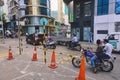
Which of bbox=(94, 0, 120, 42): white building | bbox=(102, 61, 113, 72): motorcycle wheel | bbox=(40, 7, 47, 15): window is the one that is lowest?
bbox=(102, 61, 113, 72): motorcycle wheel

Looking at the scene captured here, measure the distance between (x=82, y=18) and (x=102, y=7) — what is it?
4.80 meters

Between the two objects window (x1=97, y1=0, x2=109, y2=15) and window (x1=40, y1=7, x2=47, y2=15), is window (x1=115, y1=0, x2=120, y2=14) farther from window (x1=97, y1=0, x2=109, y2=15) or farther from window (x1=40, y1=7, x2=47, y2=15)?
window (x1=40, y1=7, x2=47, y2=15)

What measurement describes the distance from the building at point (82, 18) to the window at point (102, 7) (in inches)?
70.3

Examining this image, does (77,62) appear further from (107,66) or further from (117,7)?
(117,7)

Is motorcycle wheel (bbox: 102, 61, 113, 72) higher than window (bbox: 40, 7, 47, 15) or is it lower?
lower

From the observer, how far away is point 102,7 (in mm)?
21297

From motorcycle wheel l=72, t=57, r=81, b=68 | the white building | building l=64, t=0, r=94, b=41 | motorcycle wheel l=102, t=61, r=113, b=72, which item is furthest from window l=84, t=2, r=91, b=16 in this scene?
motorcycle wheel l=102, t=61, r=113, b=72

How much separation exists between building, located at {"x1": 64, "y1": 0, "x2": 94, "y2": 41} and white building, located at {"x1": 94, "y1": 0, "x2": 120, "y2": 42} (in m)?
1.48

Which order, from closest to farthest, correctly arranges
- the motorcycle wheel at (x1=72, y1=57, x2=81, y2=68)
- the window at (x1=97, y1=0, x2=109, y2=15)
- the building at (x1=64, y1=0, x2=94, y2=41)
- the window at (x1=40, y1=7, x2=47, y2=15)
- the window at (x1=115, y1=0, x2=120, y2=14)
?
the motorcycle wheel at (x1=72, y1=57, x2=81, y2=68)
the window at (x1=115, y1=0, x2=120, y2=14)
the window at (x1=97, y1=0, x2=109, y2=15)
the building at (x1=64, y1=0, x2=94, y2=41)
the window at (x1=40, y1=7, x2=47, y2=15)

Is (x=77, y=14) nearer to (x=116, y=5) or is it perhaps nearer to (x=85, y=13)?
(x=85, y=13)

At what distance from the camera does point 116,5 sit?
19438mm

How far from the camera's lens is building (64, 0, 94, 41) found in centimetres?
2402

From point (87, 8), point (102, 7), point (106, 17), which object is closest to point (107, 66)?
point (106, 17)

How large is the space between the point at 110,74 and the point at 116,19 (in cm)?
1381
